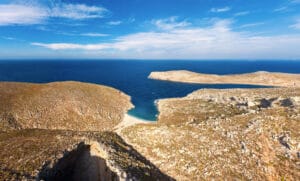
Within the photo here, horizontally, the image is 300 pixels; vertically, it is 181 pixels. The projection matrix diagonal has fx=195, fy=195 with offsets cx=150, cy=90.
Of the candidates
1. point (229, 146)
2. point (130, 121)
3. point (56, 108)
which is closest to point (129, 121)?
point (130, 121)

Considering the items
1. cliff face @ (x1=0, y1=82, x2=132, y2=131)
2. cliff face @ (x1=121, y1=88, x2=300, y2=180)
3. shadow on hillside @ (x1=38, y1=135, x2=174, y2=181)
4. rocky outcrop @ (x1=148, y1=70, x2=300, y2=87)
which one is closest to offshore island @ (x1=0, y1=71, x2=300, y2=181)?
cliff face @ (x1=121, y1=88, x2=300, y2=180)

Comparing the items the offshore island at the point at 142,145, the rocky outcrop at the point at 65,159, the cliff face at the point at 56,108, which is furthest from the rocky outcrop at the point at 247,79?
the rocky outcrop at the point at 65,159

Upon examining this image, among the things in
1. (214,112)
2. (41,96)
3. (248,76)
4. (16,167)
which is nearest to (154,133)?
(214,112)

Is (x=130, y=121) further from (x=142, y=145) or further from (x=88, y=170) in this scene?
(x=88, y=170)

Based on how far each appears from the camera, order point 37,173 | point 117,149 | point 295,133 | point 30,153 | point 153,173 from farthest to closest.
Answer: point 295,133 < point 117,149 < point 153,173 < point 30,153 < point 37,173

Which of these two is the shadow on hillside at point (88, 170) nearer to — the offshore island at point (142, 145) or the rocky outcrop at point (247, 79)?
the offshore island at point (142, 145)

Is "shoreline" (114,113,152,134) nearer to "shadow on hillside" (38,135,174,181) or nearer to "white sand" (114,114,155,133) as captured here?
"white sand" (114,114,155,133)

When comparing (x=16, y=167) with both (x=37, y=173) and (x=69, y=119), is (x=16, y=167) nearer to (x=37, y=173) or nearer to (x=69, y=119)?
(x=37, y=173)

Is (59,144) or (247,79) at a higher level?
(247,79)
